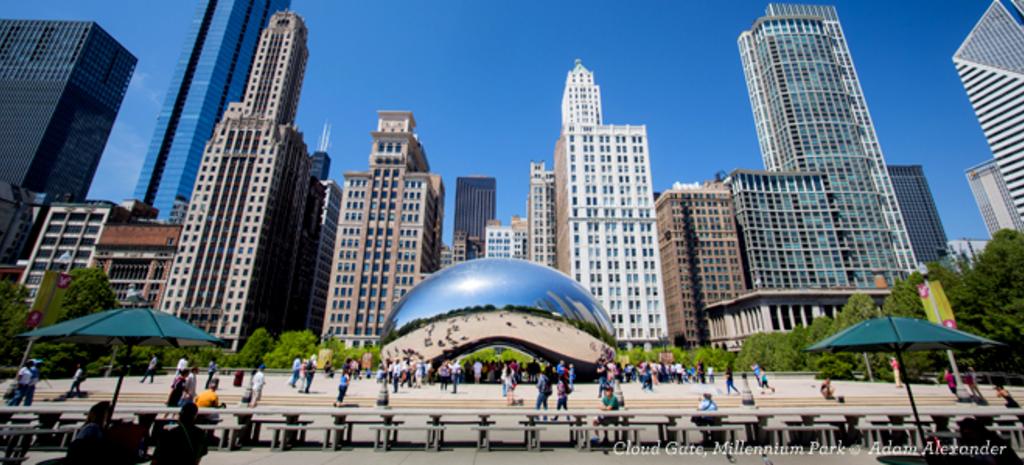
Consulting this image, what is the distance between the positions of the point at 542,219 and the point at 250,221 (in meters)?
Result: 86.3

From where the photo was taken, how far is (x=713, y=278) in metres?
109

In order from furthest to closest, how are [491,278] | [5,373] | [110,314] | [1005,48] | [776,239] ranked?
[776,239] < [1005,48] < [5,373] < [491,278] < [110,314]

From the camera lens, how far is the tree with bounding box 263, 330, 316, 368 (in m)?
48.7

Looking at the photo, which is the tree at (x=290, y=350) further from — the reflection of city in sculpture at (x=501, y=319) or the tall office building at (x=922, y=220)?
the tall office building at (x=922, y=220)

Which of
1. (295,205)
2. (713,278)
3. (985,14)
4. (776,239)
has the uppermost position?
(985,14)

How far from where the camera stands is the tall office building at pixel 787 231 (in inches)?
4112

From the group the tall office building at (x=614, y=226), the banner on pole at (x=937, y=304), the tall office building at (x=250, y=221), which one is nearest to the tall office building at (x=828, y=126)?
the tall office building at (x=614, y=226)

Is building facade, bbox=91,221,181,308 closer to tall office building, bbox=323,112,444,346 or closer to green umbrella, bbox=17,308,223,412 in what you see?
tall office building, bbox=323,112,444,346

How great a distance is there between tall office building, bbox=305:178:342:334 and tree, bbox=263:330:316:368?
5454 centimetres

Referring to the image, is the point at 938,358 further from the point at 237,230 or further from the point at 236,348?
the point at 237,230

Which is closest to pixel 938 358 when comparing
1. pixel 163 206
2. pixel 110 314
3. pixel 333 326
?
pixel 110 314

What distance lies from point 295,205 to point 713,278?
12250cm

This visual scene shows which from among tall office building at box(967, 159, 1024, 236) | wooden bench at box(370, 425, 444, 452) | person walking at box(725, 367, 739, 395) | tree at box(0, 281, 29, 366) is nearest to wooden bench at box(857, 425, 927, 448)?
wooden bench at box(370, 425, 444, 452)

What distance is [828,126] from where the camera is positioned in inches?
4722
